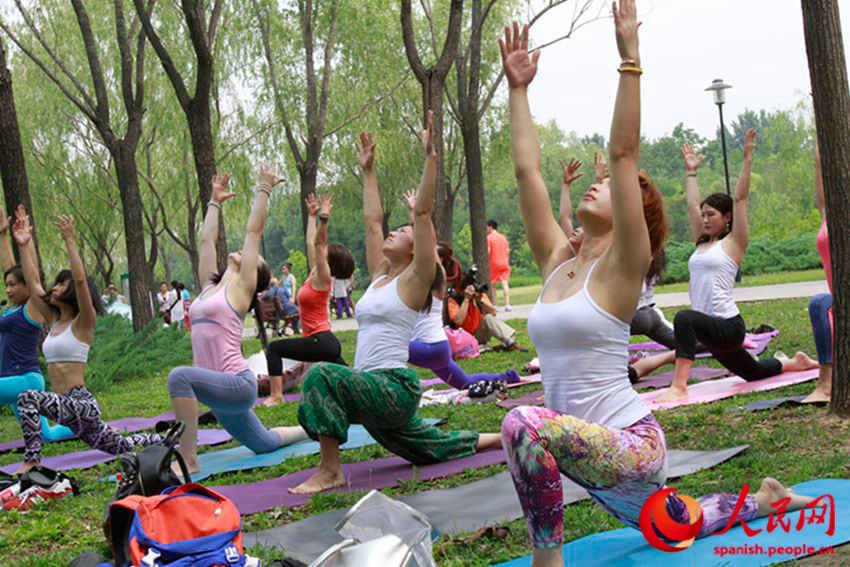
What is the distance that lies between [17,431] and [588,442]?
8.56 m

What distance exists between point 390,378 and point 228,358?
1.76 meters

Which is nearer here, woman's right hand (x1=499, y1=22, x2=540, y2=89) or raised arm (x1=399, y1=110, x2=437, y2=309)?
woman's right hand (x1=499, y1=22, x2=540, y2=89)

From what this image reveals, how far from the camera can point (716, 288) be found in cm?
797

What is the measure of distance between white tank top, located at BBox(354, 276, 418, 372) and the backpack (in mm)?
2190

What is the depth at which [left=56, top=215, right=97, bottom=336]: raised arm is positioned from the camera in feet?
22.5

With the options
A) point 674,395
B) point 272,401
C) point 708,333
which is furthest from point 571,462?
point 272,401

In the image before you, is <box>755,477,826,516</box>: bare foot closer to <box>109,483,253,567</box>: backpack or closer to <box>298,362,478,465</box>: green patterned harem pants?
<box>109,483,253,567</box>: backpack

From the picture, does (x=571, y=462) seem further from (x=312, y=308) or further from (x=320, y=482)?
(x=312, y=308)

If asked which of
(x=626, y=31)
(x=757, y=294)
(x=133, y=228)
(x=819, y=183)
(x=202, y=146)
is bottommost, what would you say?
(x=757, y=294)

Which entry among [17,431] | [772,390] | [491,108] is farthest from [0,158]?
[491,108]

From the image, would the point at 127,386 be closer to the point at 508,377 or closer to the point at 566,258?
the point at 508,377

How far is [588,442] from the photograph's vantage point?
332cm

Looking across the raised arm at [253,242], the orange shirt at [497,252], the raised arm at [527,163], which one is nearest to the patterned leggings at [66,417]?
the raised arm at [253,242]

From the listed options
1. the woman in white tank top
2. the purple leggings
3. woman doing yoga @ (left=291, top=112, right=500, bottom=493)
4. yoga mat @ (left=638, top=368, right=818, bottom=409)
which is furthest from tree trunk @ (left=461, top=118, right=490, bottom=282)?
woman doing yoga @ (left=291, top=112, right=500, bottom=493)
